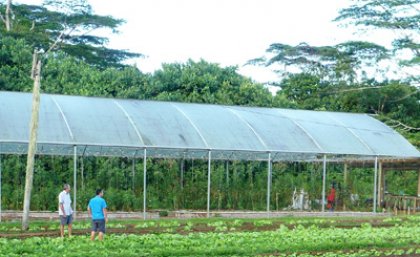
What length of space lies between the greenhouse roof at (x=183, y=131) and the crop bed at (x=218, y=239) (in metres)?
3.28

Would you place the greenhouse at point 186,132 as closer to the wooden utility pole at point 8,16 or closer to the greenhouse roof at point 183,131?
the greenhouse roof at point 183,131

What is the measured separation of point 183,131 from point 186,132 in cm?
11

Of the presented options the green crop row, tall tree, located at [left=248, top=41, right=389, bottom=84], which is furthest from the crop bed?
tall tree, located at [left=248, top=41, right=389, bottom=84]

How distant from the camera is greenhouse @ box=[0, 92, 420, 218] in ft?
94.9

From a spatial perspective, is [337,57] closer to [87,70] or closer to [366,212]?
[87,70]

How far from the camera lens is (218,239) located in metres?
21.5

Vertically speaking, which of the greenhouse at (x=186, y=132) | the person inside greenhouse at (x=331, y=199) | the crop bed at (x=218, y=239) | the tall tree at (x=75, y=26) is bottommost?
the crop bed at (x=218, y=239)

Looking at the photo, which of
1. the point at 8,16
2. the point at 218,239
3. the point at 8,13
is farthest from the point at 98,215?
the point at 8,13

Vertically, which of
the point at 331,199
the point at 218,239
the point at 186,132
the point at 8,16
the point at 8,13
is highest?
the point at 8,13

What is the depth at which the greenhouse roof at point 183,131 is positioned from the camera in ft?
94.9

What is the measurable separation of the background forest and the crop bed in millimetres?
6517

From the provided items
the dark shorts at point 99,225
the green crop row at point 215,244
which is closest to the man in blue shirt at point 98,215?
the dark shorts at point 99,225

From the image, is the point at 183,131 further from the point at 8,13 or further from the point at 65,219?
the point at 8,13

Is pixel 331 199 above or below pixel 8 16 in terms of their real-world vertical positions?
below
